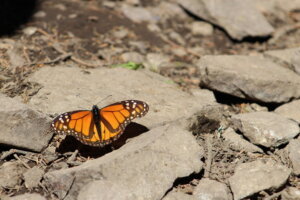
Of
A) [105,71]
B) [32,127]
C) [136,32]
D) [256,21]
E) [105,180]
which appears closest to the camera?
[105,180]

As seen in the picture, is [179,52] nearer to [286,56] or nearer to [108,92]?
[286,56]

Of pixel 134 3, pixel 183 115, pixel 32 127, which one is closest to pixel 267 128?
pixel 183 115

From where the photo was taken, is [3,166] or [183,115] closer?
[3,166]

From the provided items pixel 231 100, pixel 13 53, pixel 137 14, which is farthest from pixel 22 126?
pixel 137 14

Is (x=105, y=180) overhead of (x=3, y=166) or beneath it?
overhead

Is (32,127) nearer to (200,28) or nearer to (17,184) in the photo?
(17,184)

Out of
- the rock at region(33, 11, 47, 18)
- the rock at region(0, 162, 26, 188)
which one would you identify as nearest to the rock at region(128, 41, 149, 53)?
the rock at region(33, 11, 47, 18)

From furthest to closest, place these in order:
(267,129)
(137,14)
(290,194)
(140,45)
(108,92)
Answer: (137,14) < (140,45) < (108,92) < (267,129) < (290,194)
